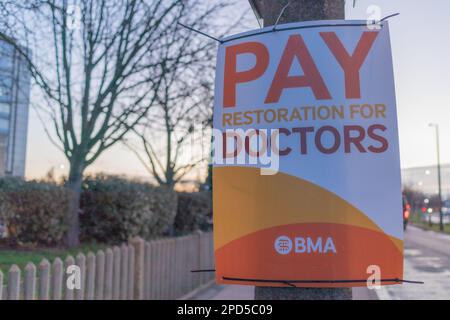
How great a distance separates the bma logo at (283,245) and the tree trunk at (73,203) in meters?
7.19

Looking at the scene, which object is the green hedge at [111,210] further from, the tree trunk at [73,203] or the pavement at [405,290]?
the pavement at [405,290]

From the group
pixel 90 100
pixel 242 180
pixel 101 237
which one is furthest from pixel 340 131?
pixel 101 237

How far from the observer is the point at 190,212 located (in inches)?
565

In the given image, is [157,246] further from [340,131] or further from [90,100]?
[340,131]

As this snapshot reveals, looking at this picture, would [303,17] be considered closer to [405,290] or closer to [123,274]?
[123,274]

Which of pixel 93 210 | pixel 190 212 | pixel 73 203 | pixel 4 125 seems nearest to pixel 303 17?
pixel 73 203

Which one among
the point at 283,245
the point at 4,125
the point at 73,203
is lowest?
the point at 283,245

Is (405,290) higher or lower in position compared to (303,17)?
lower

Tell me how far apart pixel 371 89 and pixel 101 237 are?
8.54 m

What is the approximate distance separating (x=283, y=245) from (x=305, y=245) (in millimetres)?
102

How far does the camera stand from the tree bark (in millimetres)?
2436

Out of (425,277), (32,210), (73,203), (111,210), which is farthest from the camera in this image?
(425,277)

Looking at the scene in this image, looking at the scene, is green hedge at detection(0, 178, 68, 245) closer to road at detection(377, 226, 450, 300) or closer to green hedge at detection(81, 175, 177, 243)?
green hedge at detection(81, 175, 177, 243)

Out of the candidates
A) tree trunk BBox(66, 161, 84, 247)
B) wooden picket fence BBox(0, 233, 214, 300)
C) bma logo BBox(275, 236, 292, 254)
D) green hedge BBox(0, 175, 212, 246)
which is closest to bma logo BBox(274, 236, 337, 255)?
bma logo BBox(275, 236, 292, 254)
